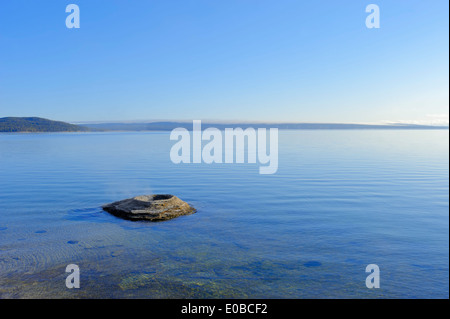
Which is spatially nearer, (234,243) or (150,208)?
(234,243)

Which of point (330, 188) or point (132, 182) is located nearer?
point (330, 188)

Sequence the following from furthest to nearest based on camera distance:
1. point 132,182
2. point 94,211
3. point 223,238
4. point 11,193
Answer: point 132,182 → point 11,193 → point 94,211 → point 223,238

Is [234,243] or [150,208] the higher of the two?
[150,208]

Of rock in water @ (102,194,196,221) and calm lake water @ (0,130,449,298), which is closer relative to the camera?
calm lake water @ (0,130,449,298)

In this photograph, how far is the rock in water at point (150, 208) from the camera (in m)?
19.7

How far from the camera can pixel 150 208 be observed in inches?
790

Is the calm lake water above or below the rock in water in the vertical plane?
below

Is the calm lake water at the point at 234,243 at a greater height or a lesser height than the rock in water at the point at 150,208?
lesser

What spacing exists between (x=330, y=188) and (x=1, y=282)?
25.7 meters

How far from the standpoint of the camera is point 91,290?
1112cm

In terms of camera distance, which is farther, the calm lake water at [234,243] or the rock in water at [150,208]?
the rock in water at [150,208]

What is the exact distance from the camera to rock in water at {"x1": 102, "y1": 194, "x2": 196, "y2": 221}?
19719mm
